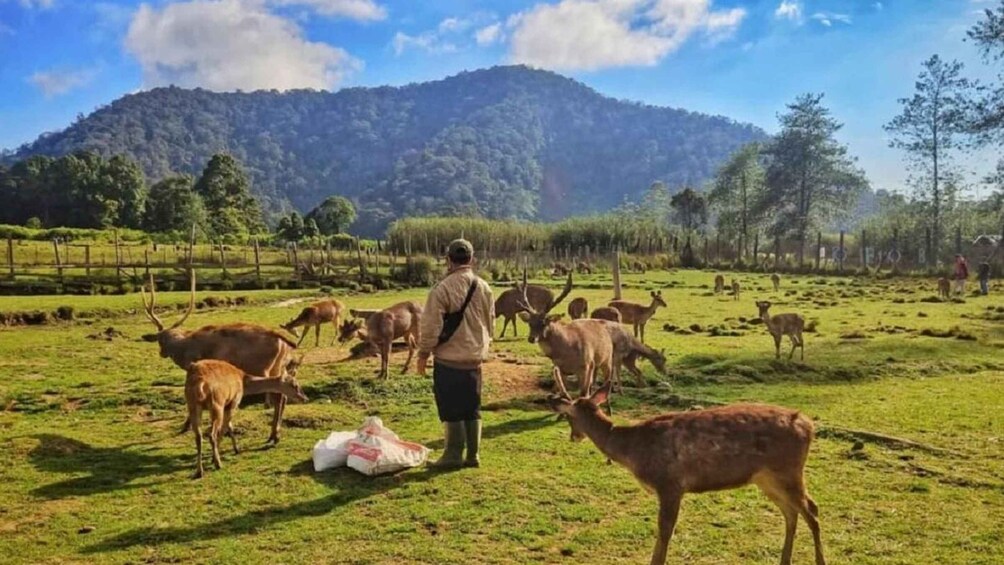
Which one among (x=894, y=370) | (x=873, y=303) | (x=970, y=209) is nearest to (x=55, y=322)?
(x=894, y=370)

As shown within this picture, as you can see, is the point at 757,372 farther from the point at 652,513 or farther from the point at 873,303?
the point at 873,303

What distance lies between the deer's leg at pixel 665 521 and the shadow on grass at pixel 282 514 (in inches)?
127

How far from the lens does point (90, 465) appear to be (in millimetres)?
9086

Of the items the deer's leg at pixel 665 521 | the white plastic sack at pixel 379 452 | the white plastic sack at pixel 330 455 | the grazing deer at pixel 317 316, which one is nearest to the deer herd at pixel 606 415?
the deer's leg at pixel 665 521

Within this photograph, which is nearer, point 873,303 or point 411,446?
point 411,446

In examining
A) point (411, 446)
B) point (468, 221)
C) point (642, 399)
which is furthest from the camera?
point (468, 221)

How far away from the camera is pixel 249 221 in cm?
8619

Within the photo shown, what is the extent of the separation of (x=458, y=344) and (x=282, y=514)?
100.0 inches

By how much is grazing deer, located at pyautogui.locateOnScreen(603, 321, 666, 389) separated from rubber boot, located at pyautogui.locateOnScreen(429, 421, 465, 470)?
16.7ft

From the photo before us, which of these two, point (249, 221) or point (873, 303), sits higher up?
point (249, 221)

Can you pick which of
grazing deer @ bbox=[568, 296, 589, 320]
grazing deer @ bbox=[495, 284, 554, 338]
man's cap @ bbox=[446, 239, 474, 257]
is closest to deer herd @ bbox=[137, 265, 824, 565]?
man's cap @ bbox=[446, 239, 474, 257]

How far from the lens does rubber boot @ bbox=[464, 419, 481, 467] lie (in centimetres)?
880

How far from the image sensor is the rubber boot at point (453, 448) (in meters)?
8.78

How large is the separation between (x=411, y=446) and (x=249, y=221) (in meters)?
82.4
